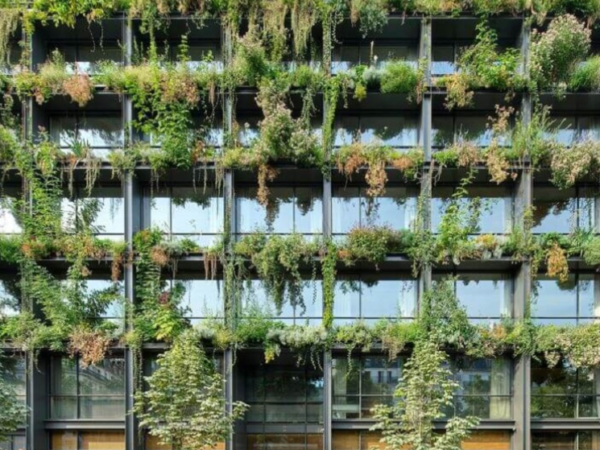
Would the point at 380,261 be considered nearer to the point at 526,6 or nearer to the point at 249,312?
the point at 249,312

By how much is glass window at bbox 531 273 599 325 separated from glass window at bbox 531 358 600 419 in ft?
4.26

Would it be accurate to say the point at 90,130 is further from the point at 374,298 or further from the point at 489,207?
the point at 489,207

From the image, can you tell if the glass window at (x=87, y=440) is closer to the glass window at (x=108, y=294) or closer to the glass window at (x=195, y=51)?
the glass window at (x=108, y=294)

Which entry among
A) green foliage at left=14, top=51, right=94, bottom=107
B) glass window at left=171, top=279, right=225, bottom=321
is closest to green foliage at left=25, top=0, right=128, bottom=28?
green foliage at left=14, top=51, right=94, bottom=107

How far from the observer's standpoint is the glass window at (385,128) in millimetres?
13289

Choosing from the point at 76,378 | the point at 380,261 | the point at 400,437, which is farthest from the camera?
the point at 76,378

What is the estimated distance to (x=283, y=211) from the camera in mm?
13133

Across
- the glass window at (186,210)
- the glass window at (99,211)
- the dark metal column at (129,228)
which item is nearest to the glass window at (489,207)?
the glass window at (186,210)

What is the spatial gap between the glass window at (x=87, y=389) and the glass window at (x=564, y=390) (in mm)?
11674

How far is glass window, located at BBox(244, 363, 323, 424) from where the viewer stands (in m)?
12.8

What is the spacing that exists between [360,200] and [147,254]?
621 centimetres

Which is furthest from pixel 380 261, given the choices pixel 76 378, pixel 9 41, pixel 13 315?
pixel 9 41

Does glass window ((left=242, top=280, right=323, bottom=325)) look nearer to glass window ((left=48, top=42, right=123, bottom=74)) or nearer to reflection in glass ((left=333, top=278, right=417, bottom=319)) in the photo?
reflection in glass ((left=333, top=278, right=417, bottom=319))

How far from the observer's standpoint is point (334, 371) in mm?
12367
